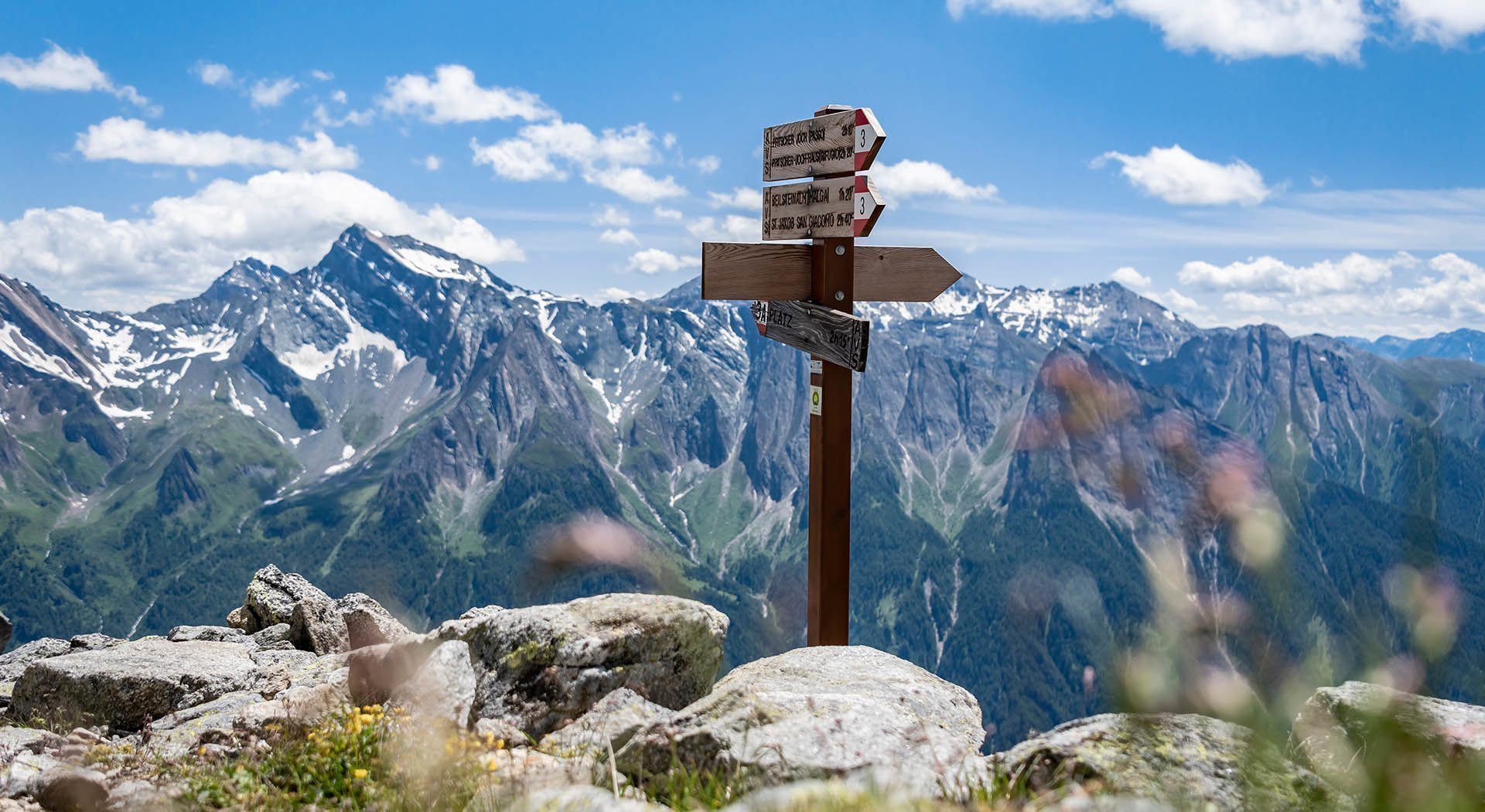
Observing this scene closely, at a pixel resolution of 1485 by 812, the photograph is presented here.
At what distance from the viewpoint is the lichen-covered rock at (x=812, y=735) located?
5488 mm

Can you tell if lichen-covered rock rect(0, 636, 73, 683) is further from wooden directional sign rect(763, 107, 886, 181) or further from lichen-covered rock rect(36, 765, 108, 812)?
wooden directional sign rect(763, 107, 886, 181)

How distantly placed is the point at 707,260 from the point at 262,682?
7023 millimetres

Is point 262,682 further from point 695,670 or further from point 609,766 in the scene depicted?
point 609,766

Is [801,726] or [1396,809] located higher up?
[1396,809]

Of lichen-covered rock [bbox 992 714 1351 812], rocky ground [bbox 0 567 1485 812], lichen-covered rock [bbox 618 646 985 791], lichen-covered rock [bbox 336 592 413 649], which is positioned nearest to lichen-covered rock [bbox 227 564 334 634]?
lichen-covered rock [bbox 336 592 413 649]

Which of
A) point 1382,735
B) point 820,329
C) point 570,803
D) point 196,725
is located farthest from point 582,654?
point 1382,735

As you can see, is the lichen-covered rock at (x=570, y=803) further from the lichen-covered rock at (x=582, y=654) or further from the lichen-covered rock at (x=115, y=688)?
the lichen-covered rock at (x=115, y=688)

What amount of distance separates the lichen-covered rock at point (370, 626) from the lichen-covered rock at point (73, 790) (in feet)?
20.4

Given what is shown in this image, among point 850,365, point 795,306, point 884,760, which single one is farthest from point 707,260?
point 884,760

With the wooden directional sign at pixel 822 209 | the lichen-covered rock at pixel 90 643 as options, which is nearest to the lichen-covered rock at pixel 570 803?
the wooden directional sign at pixel 822 209

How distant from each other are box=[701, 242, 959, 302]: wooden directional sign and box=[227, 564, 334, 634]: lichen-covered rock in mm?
8776

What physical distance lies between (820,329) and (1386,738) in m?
7.39

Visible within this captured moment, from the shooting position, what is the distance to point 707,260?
1089cm

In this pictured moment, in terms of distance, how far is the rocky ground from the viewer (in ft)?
14.9
